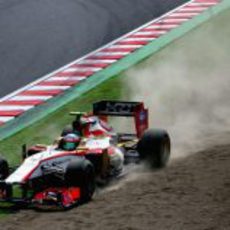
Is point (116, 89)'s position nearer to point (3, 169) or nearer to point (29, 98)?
point (29, 98)

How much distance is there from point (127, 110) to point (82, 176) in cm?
341

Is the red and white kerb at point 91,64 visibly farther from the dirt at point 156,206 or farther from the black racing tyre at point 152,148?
the dirt at point 156,206

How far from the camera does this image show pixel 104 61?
2492 centimetres

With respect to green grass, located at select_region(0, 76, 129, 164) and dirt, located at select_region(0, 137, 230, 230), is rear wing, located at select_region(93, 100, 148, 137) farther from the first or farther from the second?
green grass, located at select_region(0, 76, 129, 164)

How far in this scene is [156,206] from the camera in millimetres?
13688

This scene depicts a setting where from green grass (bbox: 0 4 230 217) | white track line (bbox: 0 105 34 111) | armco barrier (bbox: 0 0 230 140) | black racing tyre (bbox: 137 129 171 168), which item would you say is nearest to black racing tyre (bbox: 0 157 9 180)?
green grass (bbox: 0 4 230 217)

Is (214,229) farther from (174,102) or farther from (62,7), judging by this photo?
(62,7)

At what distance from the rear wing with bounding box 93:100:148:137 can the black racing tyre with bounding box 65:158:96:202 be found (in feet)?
9.25

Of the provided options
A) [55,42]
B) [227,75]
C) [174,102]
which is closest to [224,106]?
[174,102]

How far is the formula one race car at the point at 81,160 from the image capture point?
14.2 meters

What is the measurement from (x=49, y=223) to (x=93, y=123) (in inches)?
149

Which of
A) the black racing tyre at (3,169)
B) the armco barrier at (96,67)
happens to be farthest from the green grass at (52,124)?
the black racing tyre at (3,169)

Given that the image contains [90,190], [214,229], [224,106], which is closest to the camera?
[214,229]

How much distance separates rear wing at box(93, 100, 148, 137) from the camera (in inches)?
673
